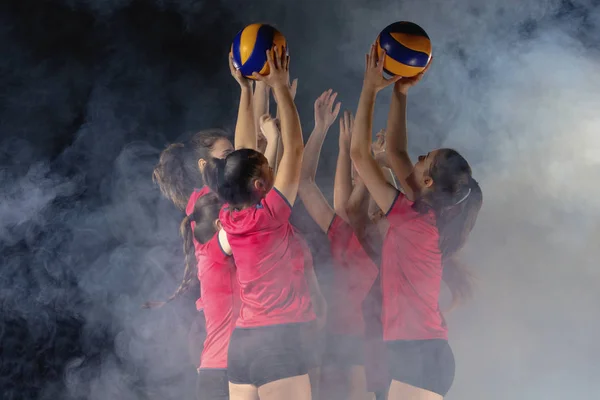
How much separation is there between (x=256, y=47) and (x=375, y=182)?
581 mm

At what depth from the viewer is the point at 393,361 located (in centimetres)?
207

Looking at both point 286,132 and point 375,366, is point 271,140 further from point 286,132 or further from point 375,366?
point 375,366

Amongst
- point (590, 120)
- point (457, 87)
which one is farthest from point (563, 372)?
point (457, 87)

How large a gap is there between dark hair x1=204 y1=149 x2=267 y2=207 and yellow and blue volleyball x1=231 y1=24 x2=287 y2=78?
16.1 inches

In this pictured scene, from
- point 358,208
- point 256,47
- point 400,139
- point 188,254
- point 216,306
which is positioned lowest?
point 216,306

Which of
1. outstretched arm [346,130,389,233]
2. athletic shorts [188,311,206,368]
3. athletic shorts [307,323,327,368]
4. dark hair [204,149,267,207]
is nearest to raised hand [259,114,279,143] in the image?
dark hair [204,149,267,207]

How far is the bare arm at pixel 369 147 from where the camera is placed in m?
2.14

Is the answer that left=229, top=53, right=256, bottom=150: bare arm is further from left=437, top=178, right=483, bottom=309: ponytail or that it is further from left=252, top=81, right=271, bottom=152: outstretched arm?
left=437, top=178, right=483, bottom=309: ponytail

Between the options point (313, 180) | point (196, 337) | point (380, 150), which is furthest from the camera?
point (196, 337)

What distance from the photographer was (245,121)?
7.61ft

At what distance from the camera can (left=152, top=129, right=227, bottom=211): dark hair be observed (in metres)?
2.44

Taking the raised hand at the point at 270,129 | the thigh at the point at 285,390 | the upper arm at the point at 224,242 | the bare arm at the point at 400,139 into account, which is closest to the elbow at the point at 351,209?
the bare arm at the point at 400,139

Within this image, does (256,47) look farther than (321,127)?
No

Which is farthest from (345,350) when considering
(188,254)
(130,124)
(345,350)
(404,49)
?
(130,124)
